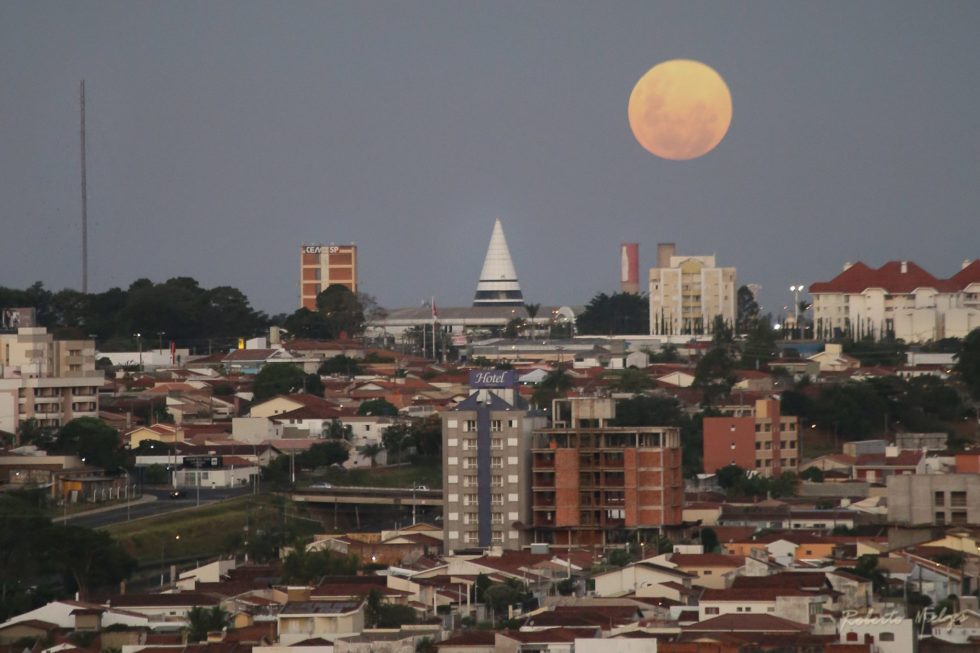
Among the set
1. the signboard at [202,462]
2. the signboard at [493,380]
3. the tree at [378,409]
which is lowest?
the signboard at [202,462]

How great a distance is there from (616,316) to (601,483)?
2404 inches

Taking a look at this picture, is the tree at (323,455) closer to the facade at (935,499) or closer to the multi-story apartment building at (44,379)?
the multi-story apartment building at (44,379)

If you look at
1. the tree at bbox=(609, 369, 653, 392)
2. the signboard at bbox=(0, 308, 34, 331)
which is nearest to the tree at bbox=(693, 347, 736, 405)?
the tree at bbox=(609, 369, 653, 392)

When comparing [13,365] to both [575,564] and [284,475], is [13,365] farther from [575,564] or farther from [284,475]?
[575,564]

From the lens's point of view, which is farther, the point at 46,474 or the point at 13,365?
the point at 13,365

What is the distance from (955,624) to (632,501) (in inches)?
555

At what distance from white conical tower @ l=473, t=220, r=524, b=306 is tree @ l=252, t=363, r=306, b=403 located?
4930 centimetres

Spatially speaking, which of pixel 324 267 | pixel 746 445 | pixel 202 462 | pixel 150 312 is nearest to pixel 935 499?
pixel 746 445

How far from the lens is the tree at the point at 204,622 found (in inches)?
1174

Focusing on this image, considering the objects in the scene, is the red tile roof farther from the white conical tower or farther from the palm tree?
the palm tree

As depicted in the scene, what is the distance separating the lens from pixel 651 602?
32.4m

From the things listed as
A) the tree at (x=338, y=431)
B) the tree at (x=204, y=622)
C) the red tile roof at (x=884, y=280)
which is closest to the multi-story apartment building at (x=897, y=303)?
the red tile roof at (x=884, y=280)

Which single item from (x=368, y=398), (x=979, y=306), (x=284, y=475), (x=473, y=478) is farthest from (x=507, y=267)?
(x=473, y=478)

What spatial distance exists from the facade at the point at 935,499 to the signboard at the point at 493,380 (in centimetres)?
664
